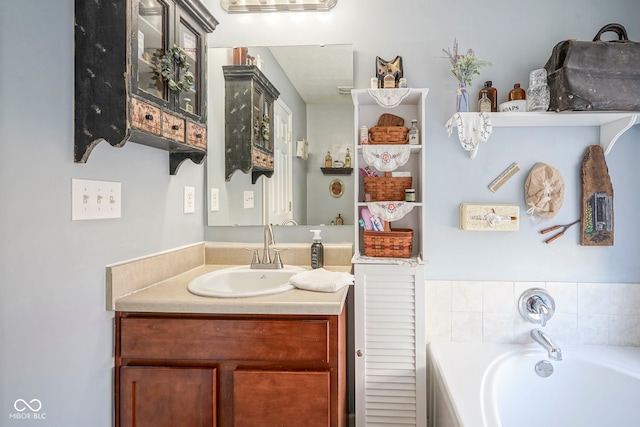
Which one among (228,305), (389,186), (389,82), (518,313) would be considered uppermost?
(389,82)

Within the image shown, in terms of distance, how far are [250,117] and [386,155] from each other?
716 mm

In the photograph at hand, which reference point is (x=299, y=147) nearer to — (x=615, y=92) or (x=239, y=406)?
(x=239, y=406)

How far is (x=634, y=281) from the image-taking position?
1975 mm

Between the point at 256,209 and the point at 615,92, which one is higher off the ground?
the point at 615,92

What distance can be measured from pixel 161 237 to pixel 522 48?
194 centimetres

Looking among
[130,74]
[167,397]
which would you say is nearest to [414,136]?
[130,74]

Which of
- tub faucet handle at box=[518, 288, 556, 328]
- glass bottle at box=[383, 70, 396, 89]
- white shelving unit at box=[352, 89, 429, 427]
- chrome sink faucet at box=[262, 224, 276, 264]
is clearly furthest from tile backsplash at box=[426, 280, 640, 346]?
glass bottle at box=[383, 70, 396, 89]

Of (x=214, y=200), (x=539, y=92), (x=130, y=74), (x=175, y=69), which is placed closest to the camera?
(x=130, y=74)

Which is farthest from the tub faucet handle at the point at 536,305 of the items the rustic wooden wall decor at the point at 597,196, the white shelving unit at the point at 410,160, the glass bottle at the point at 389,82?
the glass bottle at the point at 389,82

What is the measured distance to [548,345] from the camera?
1.83 meters

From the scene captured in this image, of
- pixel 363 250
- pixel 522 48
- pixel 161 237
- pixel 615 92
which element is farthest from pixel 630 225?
pixel 161 237

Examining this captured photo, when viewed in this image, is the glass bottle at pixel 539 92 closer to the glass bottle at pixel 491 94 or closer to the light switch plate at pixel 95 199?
the glass bottle at pixel 491 94

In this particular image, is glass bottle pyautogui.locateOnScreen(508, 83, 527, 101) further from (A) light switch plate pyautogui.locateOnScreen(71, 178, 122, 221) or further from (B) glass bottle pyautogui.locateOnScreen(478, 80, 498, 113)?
(A) light switch plate pyautogui.locateOnScreen(71, 178, 122, 221)

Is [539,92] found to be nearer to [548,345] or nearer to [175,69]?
[548,345]
